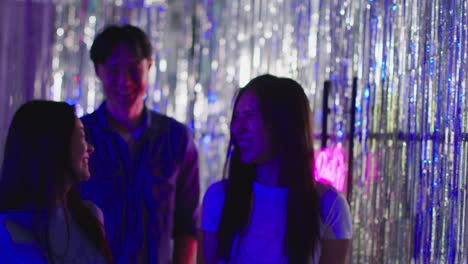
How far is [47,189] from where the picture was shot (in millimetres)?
1330

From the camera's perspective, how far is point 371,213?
2064 mm

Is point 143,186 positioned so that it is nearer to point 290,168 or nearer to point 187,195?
point 187,195

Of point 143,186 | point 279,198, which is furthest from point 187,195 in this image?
point 279,198

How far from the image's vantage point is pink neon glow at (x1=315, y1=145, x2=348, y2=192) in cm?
225

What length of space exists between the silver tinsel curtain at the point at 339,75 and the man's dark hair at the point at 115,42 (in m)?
0.84

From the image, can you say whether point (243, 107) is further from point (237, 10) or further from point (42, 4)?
point (42, 4)

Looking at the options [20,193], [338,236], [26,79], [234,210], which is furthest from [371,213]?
[26,79]

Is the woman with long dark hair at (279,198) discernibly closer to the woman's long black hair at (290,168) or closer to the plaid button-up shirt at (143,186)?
the woman's long black hair at (290,168)

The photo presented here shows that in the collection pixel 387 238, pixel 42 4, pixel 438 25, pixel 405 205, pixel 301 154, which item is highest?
pixel 42 4

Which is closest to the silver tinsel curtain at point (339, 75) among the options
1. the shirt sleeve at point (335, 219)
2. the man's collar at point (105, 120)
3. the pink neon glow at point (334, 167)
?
the pink neon glow at point (334, 167)

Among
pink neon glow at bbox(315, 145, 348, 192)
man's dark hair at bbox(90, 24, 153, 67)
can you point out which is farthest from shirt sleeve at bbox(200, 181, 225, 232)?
pink neon glow at bbox(315, 145, 348, 192)

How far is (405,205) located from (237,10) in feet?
5.15

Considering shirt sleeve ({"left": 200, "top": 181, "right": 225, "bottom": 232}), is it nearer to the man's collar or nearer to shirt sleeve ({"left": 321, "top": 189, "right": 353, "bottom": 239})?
shirt sleeve ({"left": 321, "top": 189, "right": 353, "bottom": 239})

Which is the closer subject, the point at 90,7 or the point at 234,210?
the point at 234,210
